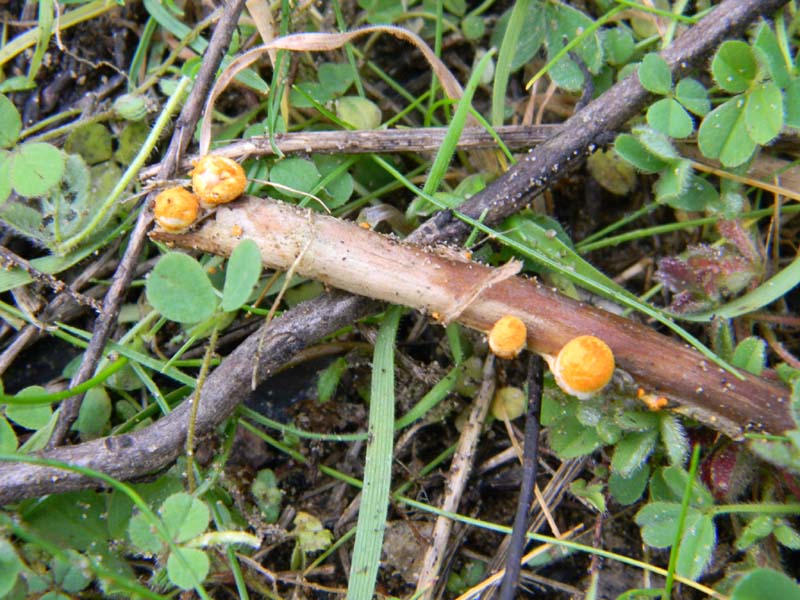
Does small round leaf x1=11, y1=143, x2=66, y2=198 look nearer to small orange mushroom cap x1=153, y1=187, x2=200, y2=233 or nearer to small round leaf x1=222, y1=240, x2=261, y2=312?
small orange mushroom cap x1=153, y1=187, x2=200, y2=233

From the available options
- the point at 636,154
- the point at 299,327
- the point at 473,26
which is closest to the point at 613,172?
the point at 636,154

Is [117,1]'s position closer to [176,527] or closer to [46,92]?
[46,92]

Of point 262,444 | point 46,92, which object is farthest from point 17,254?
point 262,444

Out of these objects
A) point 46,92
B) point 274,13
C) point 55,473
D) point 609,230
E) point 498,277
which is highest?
point 274,13

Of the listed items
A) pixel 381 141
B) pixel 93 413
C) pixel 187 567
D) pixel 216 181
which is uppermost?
pixel 216 181

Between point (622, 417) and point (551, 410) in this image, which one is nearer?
point (622, 417)

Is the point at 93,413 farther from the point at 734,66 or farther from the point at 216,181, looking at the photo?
the point at 734,66
